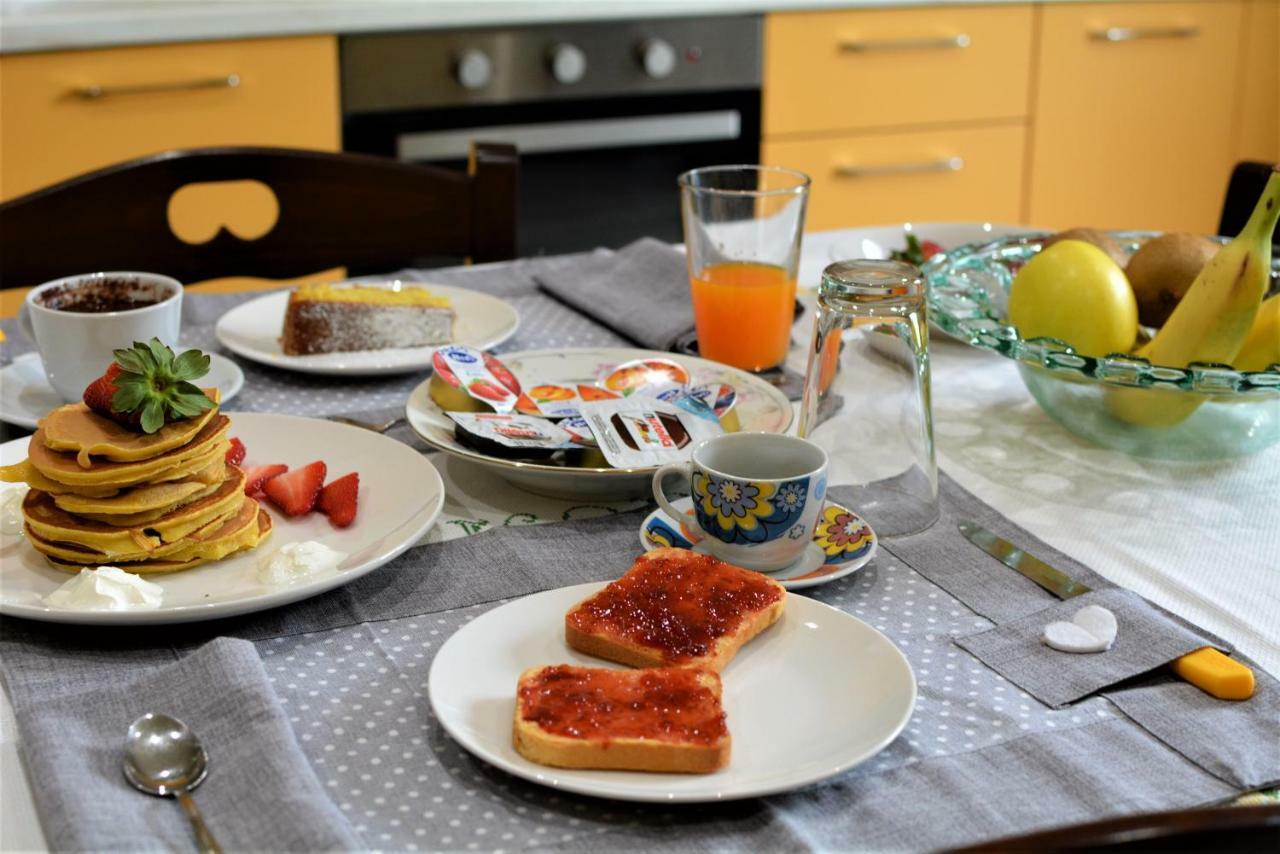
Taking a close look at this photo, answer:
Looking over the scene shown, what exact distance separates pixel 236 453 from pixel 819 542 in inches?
16.9

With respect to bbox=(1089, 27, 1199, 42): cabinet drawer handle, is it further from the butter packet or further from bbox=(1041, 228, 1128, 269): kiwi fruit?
the butter packet

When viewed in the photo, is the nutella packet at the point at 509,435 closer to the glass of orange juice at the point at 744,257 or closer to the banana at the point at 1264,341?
the glass of orange juice at the point at 744,257

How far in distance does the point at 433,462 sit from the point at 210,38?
160cm

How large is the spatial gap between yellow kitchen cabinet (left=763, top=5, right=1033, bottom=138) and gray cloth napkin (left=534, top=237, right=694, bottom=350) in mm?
1340

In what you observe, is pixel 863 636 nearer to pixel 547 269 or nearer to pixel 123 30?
pixel 547 269

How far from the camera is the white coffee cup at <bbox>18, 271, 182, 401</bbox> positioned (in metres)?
1.10

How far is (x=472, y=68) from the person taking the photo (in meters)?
2.55

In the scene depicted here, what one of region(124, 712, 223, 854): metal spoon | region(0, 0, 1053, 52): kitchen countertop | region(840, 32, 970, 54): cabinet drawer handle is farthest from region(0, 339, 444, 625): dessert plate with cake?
region(840, 32, 970, 54): cabinet drawer handle

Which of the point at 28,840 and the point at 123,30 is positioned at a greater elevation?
the point at 123,30

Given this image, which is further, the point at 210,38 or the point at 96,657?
the point at 210,38

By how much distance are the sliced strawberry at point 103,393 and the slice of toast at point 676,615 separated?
326mm

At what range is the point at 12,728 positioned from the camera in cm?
72

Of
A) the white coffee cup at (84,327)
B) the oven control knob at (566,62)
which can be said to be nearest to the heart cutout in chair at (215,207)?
the oven control knob at (566,62)

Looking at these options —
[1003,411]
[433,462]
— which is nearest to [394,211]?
[433,462]
